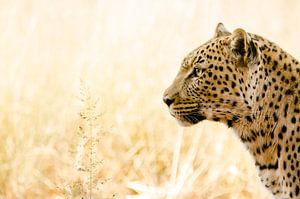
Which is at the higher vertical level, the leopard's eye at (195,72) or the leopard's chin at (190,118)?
the leopard's eye at (195,72)

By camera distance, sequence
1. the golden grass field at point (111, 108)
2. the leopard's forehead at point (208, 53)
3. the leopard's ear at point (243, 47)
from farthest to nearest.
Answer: the golden grass field at point (111, 108)
the leopard's forehead at point (208, 53)
the leopard's ear at point (243, 47)

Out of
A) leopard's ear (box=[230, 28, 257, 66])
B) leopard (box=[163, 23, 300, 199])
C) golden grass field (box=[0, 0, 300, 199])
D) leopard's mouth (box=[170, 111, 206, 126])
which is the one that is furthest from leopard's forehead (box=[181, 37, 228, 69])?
golden grass field (box=[0, 0, 300, 199])

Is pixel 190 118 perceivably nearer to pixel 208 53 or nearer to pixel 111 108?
pixel 208 53

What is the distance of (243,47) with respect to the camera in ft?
21.4

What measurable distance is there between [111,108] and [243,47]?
3209 mm

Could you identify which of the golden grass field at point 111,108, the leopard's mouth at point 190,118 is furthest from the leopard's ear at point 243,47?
A: the golden grass field at point 111,108

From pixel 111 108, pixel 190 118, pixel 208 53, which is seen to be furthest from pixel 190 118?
pixel 111 108

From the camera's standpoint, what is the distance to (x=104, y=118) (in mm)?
9406

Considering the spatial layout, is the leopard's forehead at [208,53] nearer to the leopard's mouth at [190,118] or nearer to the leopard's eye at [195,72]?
the leopard's eye at [195,72]

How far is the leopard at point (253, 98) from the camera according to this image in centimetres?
656

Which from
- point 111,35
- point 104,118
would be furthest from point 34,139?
point 111,35

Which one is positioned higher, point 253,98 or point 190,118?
point 253,98

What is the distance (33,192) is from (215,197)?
145cm

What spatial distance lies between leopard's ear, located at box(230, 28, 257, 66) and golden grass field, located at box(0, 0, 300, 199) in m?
0.71
